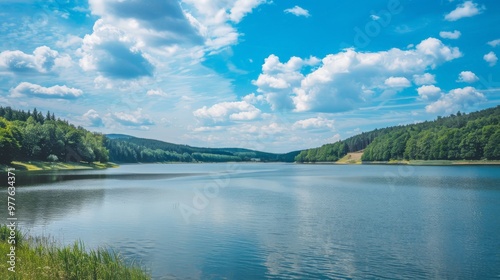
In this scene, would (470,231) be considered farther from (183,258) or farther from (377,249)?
(183,258)

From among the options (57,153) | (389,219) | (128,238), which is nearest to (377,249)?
(389,219)

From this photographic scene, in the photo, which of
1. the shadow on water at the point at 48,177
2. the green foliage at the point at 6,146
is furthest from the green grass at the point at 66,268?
the green foliage at the point at 6,146

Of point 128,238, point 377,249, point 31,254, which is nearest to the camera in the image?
point 31,254

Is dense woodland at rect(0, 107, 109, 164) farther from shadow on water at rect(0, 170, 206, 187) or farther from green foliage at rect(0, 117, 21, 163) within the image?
shadow on water at rect(0, 170, 206, 187)

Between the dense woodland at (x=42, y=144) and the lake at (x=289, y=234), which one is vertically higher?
the dense woodland at (x=42, y=144)

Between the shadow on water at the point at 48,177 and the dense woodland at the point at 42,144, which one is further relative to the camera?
the dense woodland at the point at 42,144

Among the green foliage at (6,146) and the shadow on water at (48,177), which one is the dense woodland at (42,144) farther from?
the shadow on water at (48,177)

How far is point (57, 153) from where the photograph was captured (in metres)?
175

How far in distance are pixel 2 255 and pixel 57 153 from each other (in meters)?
172

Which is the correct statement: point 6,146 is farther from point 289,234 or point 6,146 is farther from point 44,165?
point 289,234

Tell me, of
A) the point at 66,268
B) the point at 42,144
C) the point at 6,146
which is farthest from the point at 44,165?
the point at 66,268

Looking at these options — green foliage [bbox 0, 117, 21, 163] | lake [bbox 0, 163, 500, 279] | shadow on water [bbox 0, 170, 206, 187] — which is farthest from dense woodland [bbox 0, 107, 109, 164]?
lake [bbox 0, 163, 500, 279]

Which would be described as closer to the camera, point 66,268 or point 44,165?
point 66,268

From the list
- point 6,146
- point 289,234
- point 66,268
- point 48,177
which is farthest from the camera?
point 6,146
